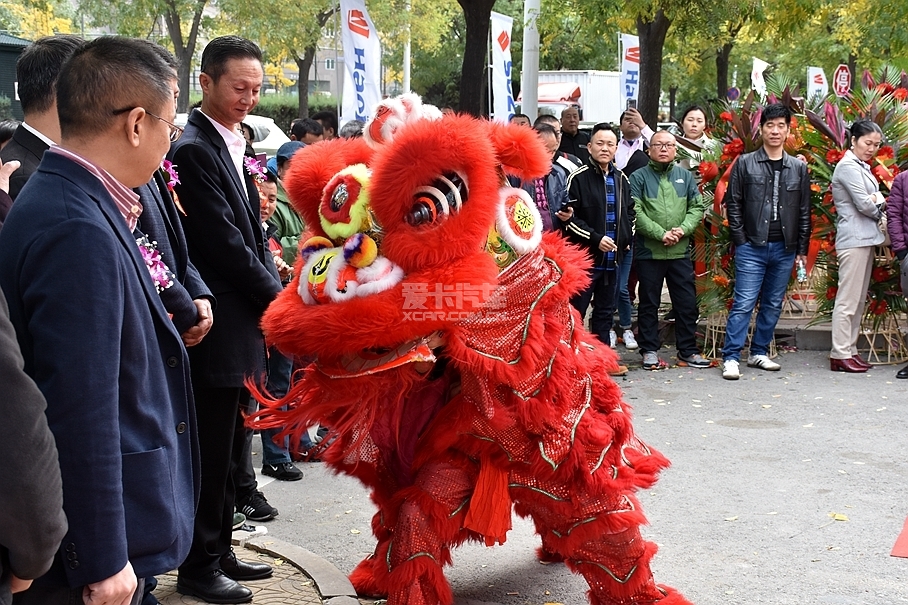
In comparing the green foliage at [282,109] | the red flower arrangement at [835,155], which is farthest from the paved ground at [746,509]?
the green foliage at [282,109]

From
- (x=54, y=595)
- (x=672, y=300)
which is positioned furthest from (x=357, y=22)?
(x=54, y=595)

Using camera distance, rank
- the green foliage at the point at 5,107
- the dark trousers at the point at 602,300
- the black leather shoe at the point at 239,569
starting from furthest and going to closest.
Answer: the green foliage at the point at 5,107
the dark trousers at the point at 602,300
the black leather shoe at the point at 239,569

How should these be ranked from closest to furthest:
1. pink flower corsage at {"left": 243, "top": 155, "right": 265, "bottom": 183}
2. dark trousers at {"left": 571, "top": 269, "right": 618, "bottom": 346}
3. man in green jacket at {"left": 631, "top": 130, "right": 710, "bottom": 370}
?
pink flower corsage at {"left": 243, "top": 155, "right": 265, "bottom": 183} < dark trousers at {"left": 571, "top": 269, "right": 618, "bottom": 346} < man in green jacket at {"left": 631, "top": 130, "right": 710, "bottom": 370}

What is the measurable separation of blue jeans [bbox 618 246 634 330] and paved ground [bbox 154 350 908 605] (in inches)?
68.2

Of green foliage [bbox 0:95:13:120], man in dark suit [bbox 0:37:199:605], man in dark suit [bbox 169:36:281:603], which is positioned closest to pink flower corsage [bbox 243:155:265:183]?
man in dark suit [bbox 169:36:281:603]

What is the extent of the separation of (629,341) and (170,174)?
673 centimetres

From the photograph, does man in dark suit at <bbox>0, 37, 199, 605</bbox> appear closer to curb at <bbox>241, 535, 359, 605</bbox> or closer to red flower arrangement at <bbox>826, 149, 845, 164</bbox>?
curb at <bbox>241, 535, 359, 605</bbox>

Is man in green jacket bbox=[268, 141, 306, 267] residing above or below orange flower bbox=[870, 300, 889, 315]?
above

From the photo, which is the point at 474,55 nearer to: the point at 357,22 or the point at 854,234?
the point at 357,22

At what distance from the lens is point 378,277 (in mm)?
3336

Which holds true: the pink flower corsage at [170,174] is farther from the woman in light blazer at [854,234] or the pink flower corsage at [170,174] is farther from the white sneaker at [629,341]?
the white sneaker at [629,341]

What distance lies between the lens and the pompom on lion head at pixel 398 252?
3314 mm

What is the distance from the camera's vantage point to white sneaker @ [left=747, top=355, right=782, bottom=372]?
343 inches

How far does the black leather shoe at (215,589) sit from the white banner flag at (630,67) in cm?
1470
